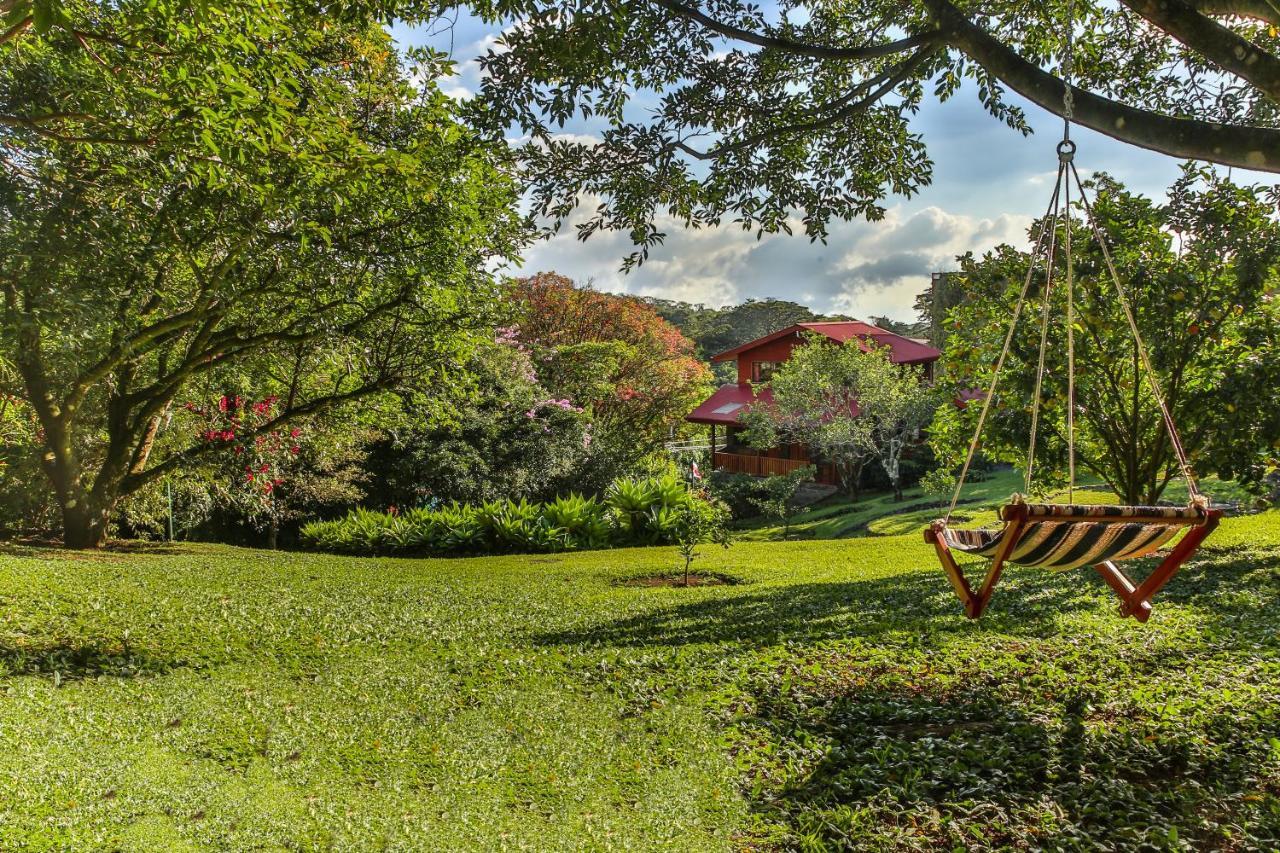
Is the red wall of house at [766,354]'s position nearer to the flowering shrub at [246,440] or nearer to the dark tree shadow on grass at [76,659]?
the flowering shrub at [246,440]

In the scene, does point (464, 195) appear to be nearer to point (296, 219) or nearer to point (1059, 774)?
point (296, 219)

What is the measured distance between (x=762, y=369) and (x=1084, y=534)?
92.6ft

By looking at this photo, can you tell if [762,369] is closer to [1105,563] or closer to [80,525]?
[80,525]

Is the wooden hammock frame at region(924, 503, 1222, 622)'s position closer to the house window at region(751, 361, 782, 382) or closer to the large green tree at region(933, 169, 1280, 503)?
the large green tree at region(933, 169, 1280, 503)

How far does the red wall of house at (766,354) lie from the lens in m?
31.1

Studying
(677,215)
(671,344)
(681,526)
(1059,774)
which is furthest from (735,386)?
(1059,774)

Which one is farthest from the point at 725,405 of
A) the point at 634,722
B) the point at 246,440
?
the point at 634,722

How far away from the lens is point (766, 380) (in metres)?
30.3

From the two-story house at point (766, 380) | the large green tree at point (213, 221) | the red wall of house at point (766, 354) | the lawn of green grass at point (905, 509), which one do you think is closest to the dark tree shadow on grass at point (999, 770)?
the large green tree at point (213, 221)

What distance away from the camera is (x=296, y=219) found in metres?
8.19

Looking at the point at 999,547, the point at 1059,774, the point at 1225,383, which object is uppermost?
the point at 1225,383

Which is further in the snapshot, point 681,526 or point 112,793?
point 681,526

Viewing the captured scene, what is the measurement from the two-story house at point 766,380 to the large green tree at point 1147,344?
651 inches

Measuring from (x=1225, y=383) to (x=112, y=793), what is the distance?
11179 millimetres
